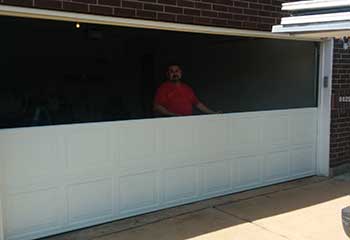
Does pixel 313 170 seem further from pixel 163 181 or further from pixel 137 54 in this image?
pixel 137 54

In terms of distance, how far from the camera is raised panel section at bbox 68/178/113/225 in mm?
4328

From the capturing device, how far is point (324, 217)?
4.79m

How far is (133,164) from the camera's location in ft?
15.5

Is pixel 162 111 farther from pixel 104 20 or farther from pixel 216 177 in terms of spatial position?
pixel 104 20

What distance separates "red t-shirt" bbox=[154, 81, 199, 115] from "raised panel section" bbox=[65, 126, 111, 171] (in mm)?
1163

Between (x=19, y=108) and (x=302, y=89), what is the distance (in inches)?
199

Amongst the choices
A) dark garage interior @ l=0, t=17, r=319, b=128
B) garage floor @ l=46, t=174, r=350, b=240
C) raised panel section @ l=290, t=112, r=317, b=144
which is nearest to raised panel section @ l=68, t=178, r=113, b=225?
garage floor @ l=46, t=174, r=350, b=240

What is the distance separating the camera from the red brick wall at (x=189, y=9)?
3.88m

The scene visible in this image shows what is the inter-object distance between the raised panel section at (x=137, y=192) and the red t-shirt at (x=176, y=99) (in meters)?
0.95

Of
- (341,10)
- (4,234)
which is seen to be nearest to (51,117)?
(4,234)

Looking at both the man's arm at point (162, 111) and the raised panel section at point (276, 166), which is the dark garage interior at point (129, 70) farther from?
the man's arm at point (162, 111)

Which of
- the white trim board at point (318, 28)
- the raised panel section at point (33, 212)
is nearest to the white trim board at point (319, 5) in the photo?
the white trim board at point (318, 28)

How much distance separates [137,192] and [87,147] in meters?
0.84

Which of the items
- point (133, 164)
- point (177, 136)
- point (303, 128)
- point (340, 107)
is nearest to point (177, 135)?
point (177, 136)
